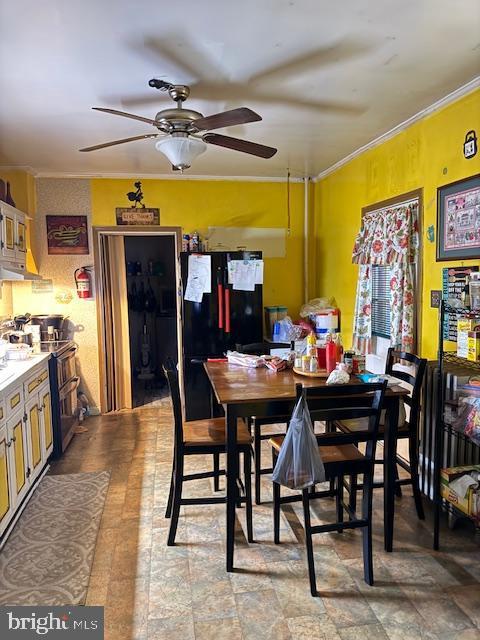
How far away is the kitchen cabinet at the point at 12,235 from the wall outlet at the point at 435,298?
10.7ft

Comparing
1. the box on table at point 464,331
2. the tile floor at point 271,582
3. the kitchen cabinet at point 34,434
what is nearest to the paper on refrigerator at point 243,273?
the kitchen cabinet at point 34,434

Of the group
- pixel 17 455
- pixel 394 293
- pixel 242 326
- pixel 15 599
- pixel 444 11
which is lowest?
pixel 15 599

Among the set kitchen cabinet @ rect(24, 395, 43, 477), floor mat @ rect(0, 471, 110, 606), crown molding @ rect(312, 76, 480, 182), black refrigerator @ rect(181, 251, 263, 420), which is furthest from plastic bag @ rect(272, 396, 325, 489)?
black refrigerator @ rect(181, 251, 263, 420)

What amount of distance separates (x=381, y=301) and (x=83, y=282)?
9.93 ft

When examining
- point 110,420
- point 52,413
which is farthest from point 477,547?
point 110,420

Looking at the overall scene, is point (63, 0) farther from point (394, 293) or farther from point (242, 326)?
point (242, 326)

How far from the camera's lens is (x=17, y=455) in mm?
2791

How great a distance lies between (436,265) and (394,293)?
0.43m

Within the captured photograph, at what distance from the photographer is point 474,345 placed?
7.49 ft

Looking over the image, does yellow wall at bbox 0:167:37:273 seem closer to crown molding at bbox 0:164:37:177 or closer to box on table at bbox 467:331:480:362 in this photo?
crown molding at bbox 0:164:37:177

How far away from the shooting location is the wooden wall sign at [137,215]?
4855mm

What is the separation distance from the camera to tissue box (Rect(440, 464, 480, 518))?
2.27m

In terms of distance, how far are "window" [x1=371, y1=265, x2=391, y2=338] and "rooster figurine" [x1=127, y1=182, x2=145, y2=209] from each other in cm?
258

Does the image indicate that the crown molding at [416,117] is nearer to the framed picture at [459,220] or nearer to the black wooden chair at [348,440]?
A: the framed picture at [459,220]
